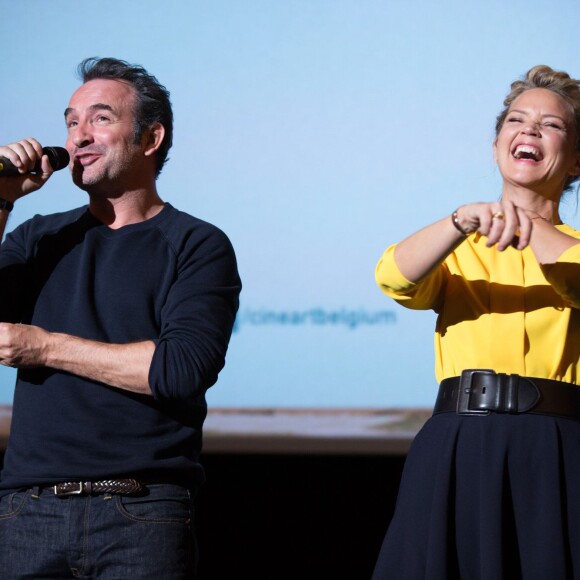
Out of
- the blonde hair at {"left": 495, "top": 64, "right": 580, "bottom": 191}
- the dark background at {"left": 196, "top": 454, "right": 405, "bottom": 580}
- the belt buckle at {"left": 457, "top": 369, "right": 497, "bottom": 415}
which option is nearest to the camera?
the belt buckle at {"left": 457, "top": 369, "right": 497, "bottom": 415}

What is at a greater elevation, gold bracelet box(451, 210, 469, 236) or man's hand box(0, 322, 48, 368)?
gold bracelet box(451, 210, 469, 236)

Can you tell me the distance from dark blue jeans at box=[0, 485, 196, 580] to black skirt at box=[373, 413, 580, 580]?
1.27 feet

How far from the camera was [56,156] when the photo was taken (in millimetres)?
1973

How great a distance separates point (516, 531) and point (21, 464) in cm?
88

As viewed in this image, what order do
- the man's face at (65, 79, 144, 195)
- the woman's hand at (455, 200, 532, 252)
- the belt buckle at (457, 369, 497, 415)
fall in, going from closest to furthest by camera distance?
1. the woman's hand at (455, 200, 532, 252)
2. the belt buckle at (457, 369, 497, 415)
3. the man's face at (65, 79, 144, 195)

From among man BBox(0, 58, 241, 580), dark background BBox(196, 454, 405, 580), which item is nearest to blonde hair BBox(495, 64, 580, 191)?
man BBox(0, 58, 241, 580)

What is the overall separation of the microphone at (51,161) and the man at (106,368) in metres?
0.01

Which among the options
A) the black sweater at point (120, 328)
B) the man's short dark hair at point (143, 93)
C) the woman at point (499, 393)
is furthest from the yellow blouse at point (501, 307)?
the man's short dark hair at point (143, 93)

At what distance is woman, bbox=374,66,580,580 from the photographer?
1558mm

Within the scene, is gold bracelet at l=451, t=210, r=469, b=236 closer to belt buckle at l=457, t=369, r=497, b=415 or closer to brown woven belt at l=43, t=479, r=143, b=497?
belt buckle at l=457, t=369, r=497, b=415

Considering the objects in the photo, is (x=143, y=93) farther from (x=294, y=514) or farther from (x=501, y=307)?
(x=294, y=514)

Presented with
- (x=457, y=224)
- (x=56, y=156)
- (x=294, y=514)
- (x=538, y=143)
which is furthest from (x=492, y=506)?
(x=294, y=514)

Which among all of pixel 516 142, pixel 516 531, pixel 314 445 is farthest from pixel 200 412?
pixel 314 445

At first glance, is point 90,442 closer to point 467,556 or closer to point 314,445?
point 467,556
